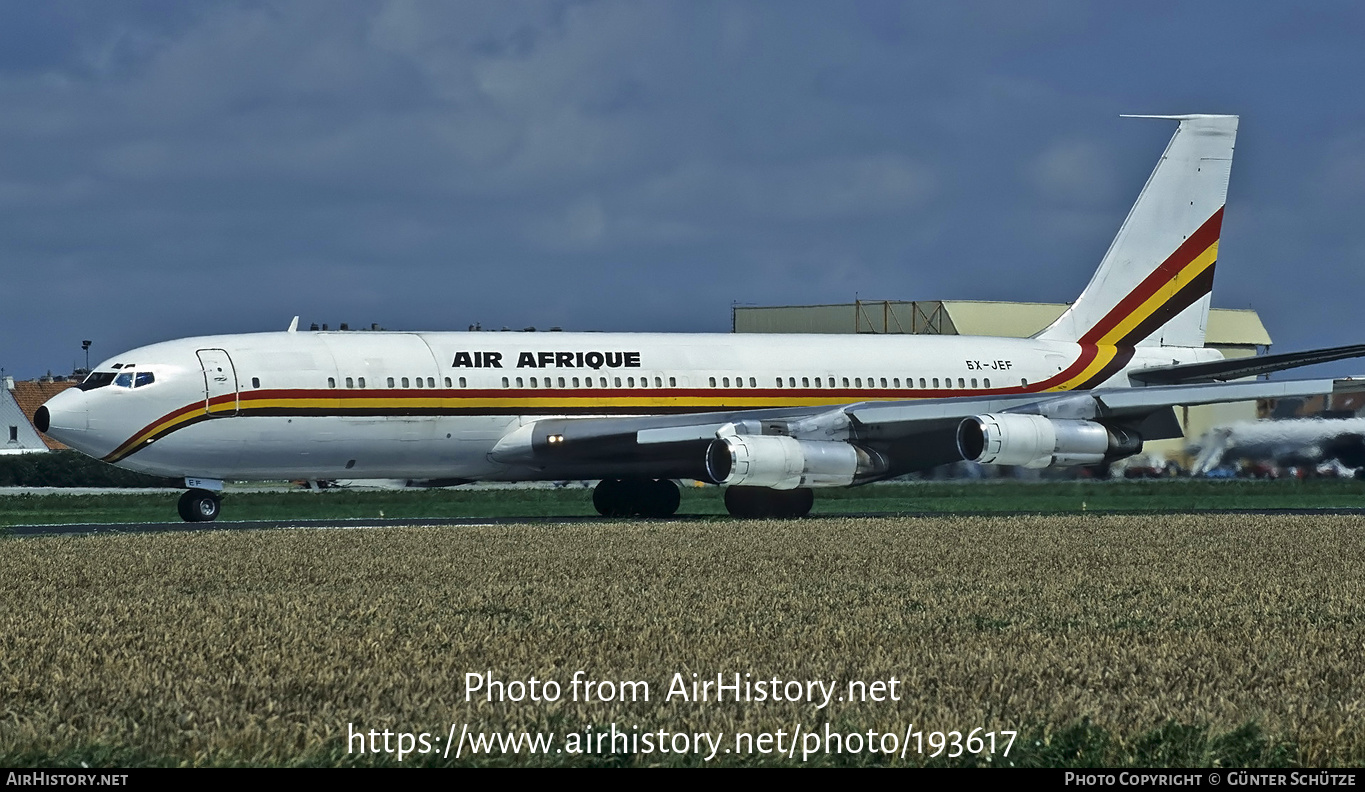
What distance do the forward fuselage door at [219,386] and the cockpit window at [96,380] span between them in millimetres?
2031

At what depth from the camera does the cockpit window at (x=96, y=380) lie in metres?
38.0

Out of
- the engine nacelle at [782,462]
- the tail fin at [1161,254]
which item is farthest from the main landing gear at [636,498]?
the tail fin at [1161,254]

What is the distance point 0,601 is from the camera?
20328 mm

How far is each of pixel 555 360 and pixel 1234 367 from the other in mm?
17731

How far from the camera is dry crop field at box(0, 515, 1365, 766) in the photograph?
1093cm

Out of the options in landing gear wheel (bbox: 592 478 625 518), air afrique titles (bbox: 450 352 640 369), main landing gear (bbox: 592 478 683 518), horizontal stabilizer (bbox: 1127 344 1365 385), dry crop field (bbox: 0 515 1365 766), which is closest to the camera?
dry crop field (bbox: 0 515 1365 766)

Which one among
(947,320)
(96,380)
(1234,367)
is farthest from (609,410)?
(947,320)

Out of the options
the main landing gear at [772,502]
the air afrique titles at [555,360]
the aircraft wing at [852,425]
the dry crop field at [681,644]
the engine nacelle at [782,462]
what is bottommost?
the dry crop field at [681,644]

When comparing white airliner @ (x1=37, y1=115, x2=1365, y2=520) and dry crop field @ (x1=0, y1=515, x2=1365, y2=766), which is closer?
dry crop field @ (x1=0, y1=515, x2=1365, y2=766)

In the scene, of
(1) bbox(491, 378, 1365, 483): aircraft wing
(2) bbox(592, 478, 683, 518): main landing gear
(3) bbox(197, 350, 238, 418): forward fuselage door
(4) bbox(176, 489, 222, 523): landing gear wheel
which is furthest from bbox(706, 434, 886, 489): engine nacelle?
(4) bbox(176, 489, 222, 523): landing gear wheel

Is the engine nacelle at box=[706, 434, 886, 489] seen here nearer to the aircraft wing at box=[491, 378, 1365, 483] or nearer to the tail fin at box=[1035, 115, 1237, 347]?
the aircraft wing at box=[491, 378, 1365, 483]

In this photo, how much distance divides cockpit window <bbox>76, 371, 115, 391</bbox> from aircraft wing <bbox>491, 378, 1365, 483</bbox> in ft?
28.9

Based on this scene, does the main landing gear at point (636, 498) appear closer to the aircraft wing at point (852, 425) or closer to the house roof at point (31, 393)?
the aircraft wing at point (852, 425)
